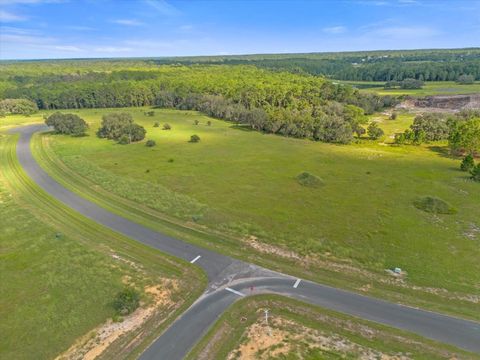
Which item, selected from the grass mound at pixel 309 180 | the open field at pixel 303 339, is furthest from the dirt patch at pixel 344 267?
the grass mound at pixel 309 180

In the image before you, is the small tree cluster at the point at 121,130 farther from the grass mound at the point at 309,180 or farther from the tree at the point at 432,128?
the tree at the point at 432,128

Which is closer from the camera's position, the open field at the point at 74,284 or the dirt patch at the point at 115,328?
the dirt patch at the point at 115,328

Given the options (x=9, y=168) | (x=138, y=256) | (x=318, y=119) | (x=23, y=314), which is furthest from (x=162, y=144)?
(x=23, y=314)

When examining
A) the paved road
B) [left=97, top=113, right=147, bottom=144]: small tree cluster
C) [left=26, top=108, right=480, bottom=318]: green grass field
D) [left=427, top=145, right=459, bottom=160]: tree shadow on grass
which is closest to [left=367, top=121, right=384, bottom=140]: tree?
[left=26, top=108, right=480, bottom=318]: green grass field

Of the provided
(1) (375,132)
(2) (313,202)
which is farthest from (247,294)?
(1) (375,132)

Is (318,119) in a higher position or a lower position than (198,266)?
higher

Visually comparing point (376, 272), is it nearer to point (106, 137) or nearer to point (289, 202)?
point (289, 202)

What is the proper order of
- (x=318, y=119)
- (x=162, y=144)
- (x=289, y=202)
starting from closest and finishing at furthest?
(x=289, y=202) < (x=162, y=144) < (x=318, y=119)
